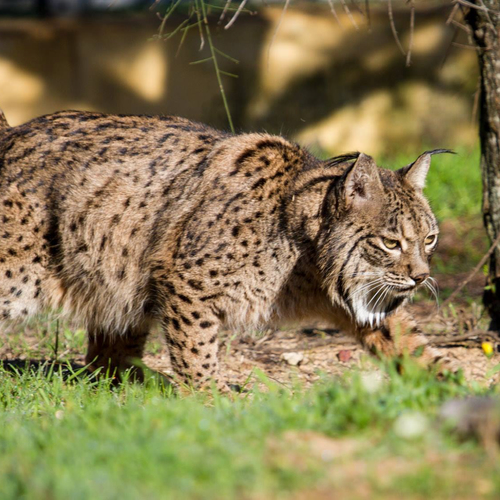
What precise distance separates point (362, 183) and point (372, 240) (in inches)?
12.9

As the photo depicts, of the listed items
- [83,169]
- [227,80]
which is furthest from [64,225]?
[227,80]

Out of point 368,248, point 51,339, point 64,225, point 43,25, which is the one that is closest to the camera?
point 368,248

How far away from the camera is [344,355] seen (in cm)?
568

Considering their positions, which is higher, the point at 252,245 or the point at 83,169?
the point at 83,169

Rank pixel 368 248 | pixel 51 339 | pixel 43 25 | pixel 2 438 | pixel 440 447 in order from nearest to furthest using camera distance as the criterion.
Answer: pixel 440 447 < pixel 2 438 < pixel 368 248 < pixel 51 339 < pixel 43 25

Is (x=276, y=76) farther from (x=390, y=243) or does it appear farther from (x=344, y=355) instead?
(x=390, y=243)

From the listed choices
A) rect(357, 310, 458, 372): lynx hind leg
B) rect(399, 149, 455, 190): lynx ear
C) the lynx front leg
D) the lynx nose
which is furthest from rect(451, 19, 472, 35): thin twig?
the lynx front leg

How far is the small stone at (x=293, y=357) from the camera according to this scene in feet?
18.5

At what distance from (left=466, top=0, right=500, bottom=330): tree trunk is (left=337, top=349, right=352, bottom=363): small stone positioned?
1059mm

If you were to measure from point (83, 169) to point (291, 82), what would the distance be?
20.7ft

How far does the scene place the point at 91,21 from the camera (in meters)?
10.6

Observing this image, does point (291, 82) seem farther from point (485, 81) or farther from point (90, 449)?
point (90, 449)

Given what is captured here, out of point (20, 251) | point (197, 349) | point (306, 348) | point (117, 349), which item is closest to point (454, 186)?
point (306, 348)

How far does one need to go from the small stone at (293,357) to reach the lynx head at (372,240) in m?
1.09
